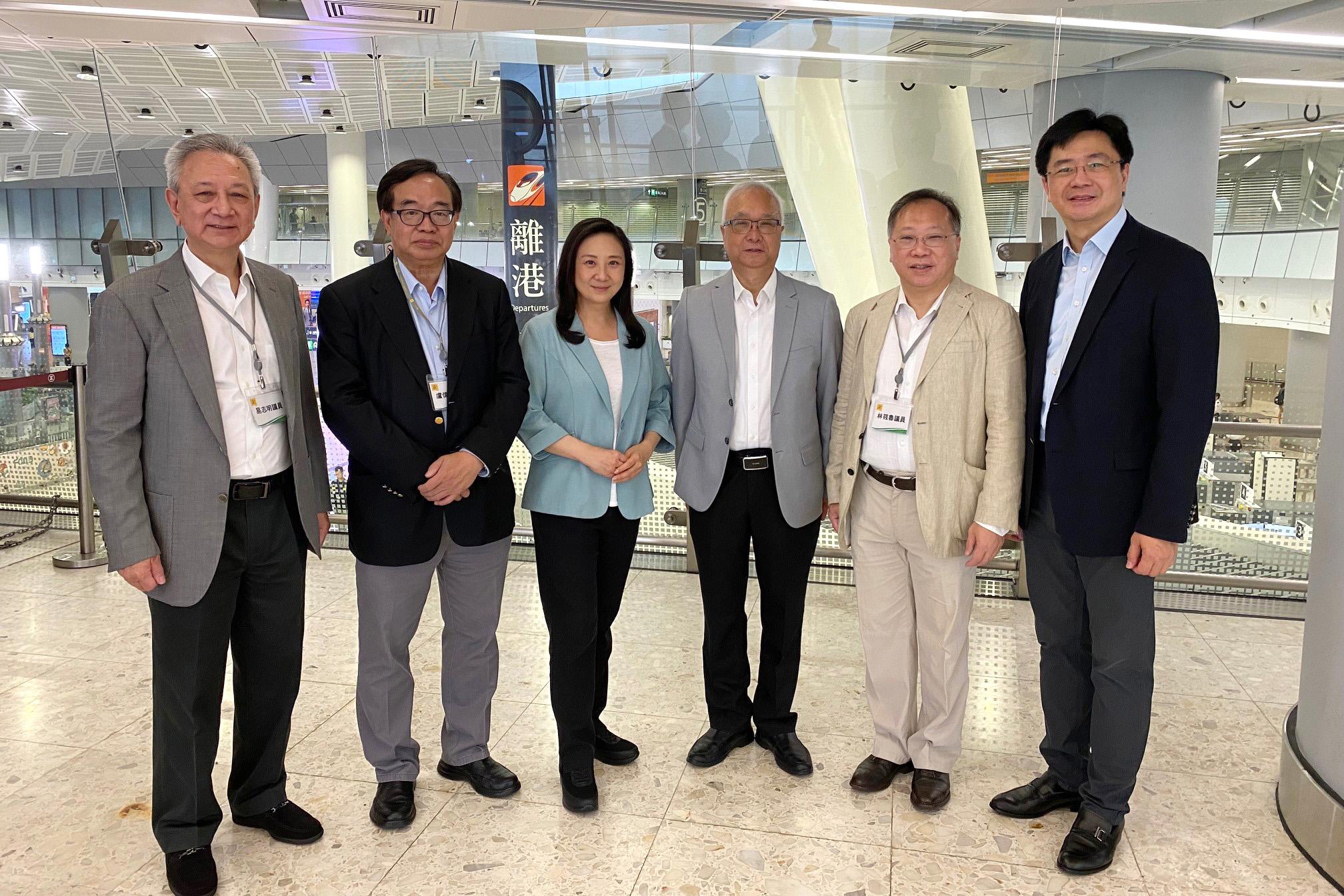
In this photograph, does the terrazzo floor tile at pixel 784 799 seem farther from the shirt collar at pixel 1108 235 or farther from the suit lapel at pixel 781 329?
the shirt collar at pixel 1108 235

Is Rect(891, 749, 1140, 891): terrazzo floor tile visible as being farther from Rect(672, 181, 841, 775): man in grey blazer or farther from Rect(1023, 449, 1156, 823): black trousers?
Rect(672, 181, 841, 775): man in grey blazer

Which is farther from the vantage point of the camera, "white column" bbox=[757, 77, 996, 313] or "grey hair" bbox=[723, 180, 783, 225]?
"white column" bbox=[757, 77, 996, 313]

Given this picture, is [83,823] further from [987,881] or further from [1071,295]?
[1071,295]

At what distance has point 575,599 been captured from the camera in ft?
8.82

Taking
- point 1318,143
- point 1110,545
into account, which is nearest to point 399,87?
point 1110,545

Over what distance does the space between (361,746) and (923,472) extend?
2.12 meters

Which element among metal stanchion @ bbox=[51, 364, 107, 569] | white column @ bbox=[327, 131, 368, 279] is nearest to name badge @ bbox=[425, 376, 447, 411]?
white column @ bbox=[327, 131, 368, 279]

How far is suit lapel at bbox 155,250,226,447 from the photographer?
2184mm

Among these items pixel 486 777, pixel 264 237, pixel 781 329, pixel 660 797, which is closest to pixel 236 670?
pixel 486 777

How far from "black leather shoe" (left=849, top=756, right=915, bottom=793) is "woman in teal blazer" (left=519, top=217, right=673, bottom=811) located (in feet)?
2.80

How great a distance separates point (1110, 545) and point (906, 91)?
346 cm

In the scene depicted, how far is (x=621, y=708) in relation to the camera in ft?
11.3

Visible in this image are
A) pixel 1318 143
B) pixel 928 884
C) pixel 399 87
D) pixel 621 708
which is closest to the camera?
pixel 928 884

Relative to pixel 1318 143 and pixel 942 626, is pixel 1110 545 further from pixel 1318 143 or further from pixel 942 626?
pixel 1318 143
